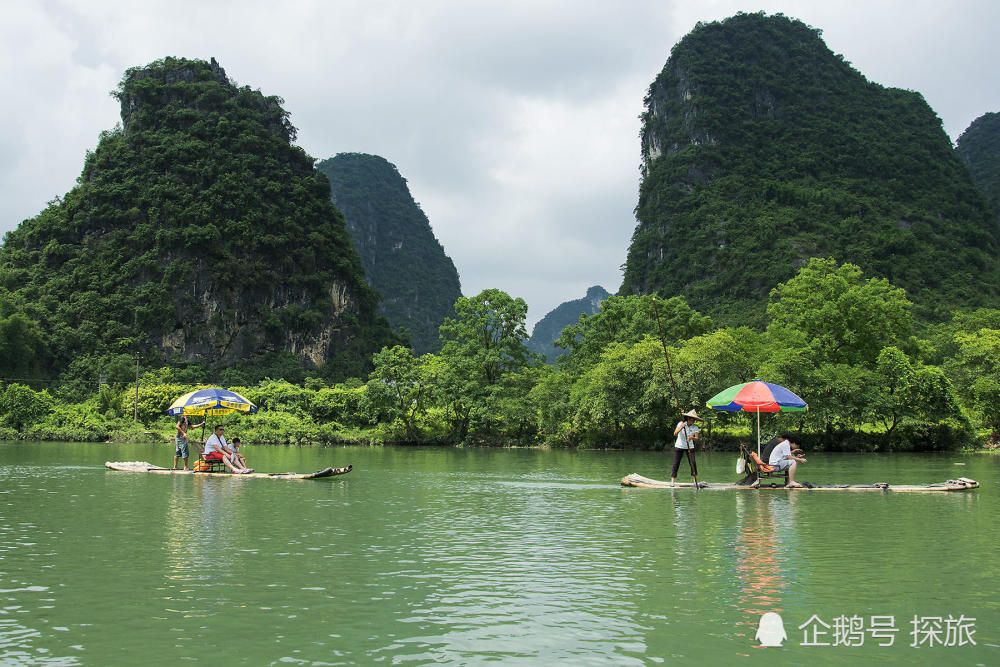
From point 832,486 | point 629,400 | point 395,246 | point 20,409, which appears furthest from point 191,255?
point 395,246

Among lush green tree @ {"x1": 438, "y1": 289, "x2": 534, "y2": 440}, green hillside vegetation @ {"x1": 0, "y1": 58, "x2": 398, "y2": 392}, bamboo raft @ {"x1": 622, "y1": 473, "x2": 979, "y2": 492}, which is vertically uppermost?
green hillside vegetation @ {"x1": 0, "y1": 58, "x2": 398, "y2": 392}

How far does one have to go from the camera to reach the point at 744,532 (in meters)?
11.7

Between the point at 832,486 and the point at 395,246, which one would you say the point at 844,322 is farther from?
the point at 395,246

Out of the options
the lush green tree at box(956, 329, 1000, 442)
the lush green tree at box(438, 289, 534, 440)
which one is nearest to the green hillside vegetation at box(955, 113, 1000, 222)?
the lush green tree at box(956, 329, 1000, 442)

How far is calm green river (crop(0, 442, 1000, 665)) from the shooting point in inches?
239

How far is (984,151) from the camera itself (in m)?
137

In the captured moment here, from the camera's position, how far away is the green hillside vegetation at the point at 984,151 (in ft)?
393

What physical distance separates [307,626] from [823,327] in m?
38.7

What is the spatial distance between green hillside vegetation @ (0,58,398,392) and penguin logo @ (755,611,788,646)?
237 feet

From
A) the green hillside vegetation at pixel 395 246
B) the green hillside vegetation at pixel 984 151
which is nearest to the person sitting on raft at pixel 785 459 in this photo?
the green hillside vegetation at pixel 984 151

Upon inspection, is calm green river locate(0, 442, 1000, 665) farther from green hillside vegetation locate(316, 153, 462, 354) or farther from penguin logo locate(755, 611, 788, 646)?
green hillside vegetation locate(316, 153, 462, 354)

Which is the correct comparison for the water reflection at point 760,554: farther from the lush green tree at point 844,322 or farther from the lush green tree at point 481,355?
the lush green tree at point 481,355

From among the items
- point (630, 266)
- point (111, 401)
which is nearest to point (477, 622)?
point (111, 401)

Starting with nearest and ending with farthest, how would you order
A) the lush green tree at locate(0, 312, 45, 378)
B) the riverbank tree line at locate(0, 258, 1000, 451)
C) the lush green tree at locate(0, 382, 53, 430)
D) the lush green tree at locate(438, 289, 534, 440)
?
the riverbank tree line at locate(0, 258, 1000, 451) < the lush green tree at locate(438, 289, 534, 440) < the lush green tree at locate(0, 382, 53, 430) < the lush green tree at locate(0, 312, 45, 378)
